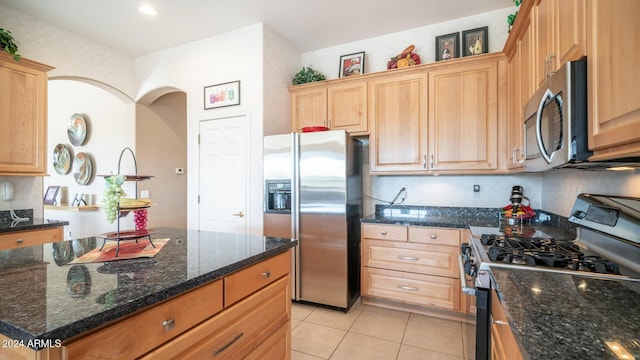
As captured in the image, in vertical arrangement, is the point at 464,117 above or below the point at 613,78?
above

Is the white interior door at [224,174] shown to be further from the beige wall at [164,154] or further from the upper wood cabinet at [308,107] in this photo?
the beige wall at [164,154]

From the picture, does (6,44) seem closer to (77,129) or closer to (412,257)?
(77,129)

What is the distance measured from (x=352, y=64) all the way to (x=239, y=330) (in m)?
3.06

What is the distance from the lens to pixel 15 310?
0.77 metres

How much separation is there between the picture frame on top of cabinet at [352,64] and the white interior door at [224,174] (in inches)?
50.6

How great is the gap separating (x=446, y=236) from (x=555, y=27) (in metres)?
1.64

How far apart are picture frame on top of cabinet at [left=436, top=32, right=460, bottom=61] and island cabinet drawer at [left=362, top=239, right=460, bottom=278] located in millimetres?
1899

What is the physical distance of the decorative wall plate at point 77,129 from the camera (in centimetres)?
450

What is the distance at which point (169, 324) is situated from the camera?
95cm

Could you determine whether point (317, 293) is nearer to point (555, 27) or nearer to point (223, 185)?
point (223, 185)

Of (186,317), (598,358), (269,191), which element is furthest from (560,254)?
(269,191)

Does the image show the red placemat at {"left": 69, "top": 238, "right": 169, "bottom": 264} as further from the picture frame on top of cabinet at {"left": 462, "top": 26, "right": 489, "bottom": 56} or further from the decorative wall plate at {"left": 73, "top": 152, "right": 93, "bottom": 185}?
the decorative wall plate at {"left": 73, "top": 152, "right": 93, "bottom": 185}

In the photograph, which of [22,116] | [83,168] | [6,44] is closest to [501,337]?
[22,116]

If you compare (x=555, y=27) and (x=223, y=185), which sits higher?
(x=555, y=27)
